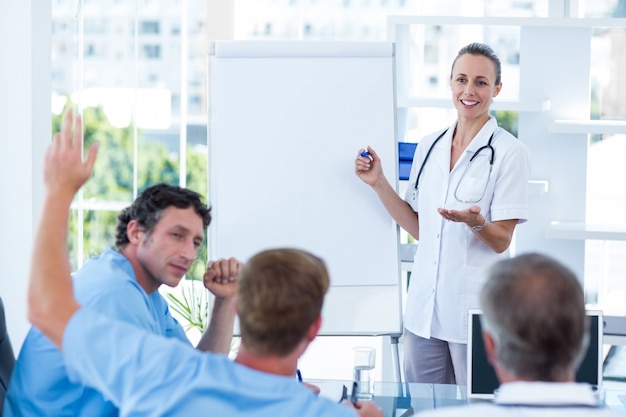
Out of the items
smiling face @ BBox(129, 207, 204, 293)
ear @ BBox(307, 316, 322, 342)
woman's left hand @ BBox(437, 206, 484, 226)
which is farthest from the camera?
woman's left hand @ BBox(437, 206, 484, 226)

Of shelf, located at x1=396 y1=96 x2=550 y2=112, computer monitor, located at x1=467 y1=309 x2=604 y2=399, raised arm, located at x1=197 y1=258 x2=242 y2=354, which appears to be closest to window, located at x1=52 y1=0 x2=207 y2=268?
shelf, located at x1=396 y1=96 x2=550 y2=112

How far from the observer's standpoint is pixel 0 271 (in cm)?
371

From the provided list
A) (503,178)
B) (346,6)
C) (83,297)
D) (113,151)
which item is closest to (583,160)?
(503,178)

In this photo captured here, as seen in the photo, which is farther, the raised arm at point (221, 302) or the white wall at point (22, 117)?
the white wall at point (22, 117)

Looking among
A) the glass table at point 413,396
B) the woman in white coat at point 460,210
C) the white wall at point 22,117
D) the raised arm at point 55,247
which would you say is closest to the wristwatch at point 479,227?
the woman in white coat at point 460,210

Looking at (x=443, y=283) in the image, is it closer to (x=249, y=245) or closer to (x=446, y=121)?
(x=249, y=245)

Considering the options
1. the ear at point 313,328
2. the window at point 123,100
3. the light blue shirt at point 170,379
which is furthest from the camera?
the window at point 123,100

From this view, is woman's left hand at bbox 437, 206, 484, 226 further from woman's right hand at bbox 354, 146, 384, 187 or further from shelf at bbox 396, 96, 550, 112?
shelf at bbox 396, 96, 550, 112

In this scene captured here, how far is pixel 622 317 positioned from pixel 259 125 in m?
1.50

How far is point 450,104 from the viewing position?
11.4 feet

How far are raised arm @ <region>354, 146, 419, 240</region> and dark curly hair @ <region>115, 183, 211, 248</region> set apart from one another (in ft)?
2.71

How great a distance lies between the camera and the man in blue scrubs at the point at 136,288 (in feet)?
6.43

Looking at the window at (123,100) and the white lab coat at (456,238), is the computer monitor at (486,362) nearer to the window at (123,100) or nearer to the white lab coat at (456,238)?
the white lab coat at (456,238)

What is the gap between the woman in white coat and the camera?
2.84 meters
